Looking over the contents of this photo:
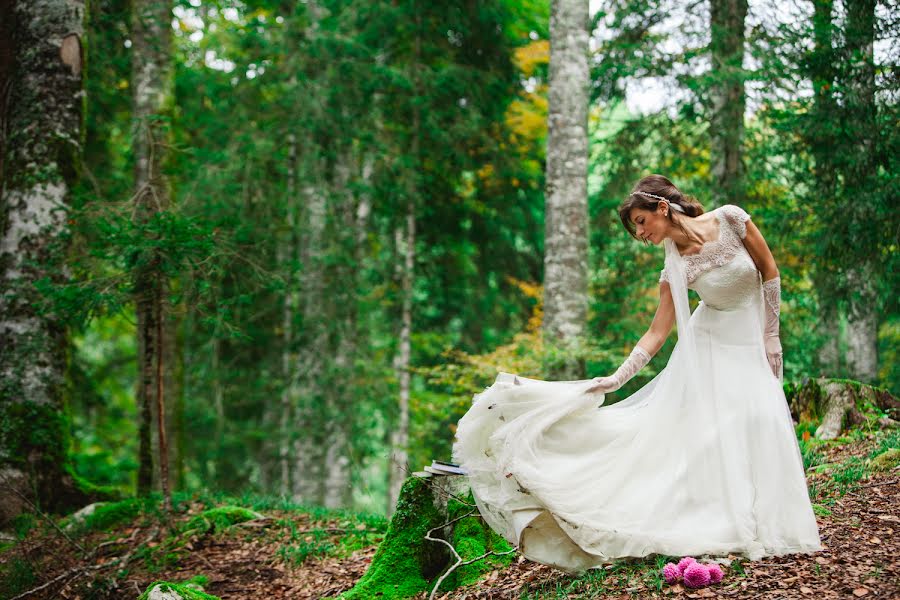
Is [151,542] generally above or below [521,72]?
below

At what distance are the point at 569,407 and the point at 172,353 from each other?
7.09 metres

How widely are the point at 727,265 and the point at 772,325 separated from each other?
0.49m

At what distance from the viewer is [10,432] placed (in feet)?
22.8

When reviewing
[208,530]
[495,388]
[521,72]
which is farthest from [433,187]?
[495,388]

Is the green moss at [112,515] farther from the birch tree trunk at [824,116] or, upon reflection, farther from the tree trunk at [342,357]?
the birch tree trunk at [824,116]

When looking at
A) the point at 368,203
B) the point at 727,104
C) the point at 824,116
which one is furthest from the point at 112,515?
the point at 727,104

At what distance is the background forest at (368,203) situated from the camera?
23.7ft

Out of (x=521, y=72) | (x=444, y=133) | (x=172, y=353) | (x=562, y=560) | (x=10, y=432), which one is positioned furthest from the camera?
(x=521, y=72)

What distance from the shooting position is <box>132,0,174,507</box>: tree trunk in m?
6.20

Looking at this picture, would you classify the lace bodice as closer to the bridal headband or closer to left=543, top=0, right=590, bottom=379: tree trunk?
the bridal headband

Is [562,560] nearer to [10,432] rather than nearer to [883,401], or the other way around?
[883,401]

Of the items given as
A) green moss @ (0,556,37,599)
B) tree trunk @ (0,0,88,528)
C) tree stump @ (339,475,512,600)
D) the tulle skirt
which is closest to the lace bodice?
the tulle skirt

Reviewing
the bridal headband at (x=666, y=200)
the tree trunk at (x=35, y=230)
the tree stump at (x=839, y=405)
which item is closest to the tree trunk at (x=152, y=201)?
the tree trunk at (x=35, y=230)

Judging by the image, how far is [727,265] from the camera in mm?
4105
